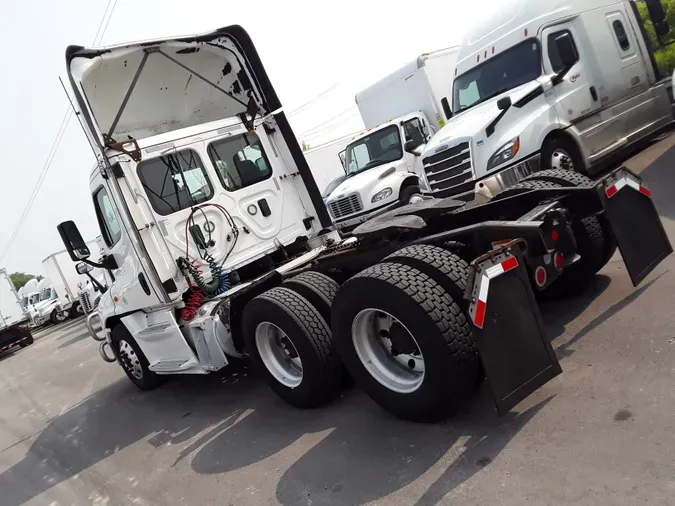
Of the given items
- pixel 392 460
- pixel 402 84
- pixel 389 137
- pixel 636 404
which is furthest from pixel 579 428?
pixel 402 84

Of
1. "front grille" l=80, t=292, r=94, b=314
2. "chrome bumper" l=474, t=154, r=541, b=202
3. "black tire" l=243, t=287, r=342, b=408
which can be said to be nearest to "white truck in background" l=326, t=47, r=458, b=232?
"chrome bumper" l=474, t=154, r=541, b=202

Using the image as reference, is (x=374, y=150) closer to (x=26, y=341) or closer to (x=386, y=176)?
(x=386, y=176)

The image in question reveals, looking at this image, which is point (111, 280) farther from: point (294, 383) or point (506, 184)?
point (506, 184)

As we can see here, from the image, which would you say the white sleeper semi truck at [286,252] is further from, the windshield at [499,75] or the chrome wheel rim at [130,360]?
the windshield at [499,75]

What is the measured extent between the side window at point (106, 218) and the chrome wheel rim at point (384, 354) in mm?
3449

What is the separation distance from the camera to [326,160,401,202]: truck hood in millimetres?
11992

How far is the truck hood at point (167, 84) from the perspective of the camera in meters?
5.59

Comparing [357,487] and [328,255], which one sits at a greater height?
[328,255]

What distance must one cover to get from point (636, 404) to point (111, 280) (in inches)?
236

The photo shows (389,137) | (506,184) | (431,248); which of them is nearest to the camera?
Result: (431,248)

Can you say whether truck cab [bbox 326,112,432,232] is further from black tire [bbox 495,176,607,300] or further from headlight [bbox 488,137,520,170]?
black tire [bbox 495,176,607,300]

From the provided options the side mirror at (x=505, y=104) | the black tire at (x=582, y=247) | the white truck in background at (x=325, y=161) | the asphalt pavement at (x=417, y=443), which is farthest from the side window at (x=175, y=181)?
the white truck in background at (x=325, y=161)

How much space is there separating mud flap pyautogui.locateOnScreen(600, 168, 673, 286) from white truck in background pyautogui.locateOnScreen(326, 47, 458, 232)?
703 cm

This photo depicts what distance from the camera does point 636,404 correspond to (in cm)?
309
